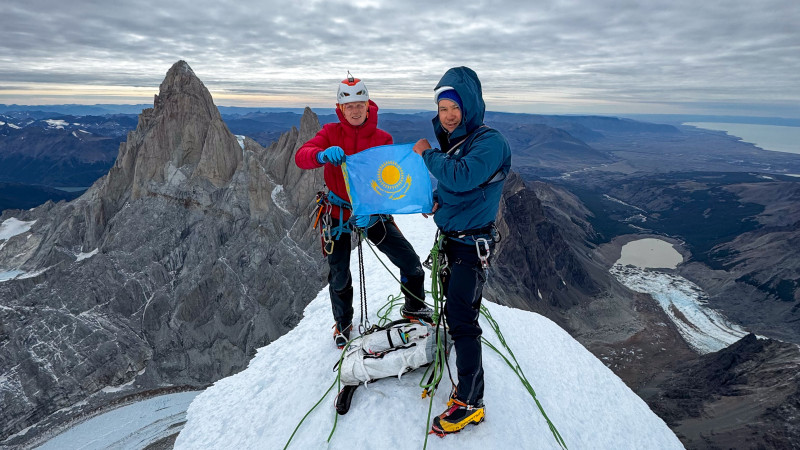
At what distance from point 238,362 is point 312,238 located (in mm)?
21160

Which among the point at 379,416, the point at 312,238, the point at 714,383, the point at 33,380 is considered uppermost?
the point at 379,416

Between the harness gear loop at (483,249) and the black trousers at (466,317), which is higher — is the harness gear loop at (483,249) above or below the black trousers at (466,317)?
above

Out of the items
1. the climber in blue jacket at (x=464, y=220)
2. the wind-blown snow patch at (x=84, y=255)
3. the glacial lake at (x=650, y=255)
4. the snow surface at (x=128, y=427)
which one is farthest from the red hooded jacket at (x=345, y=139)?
the glacial lake at (x=650, y=255)

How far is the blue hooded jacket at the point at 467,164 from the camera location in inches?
175

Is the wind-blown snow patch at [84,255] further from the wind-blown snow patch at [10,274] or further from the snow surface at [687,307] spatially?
the snow surface at [687,307]

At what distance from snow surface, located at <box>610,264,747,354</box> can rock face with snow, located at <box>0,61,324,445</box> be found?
340ft

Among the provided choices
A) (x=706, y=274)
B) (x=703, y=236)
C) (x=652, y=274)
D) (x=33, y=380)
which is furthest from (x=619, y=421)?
(x=703, y=236)

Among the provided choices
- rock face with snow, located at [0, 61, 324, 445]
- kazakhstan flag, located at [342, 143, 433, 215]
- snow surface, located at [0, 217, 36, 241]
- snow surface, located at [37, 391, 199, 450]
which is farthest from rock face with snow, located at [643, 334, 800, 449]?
snow surface, located at [0, 217, 36, 241]

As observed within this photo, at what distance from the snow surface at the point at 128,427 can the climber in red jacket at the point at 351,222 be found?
4052cm

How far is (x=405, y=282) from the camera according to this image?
7.25 metres

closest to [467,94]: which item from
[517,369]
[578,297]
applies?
[517,369]

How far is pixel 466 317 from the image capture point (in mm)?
5141

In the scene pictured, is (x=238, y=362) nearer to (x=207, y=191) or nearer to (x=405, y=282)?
(x=207, y=191)

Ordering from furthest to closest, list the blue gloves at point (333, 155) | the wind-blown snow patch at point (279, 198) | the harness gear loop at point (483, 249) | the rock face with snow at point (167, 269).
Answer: the wind-blown snow patch at point (279, 198) → the rock face with snow at point (167, 269) → the blue gloves at point (333, 155) → the harness gear loop at point (483, 249)
